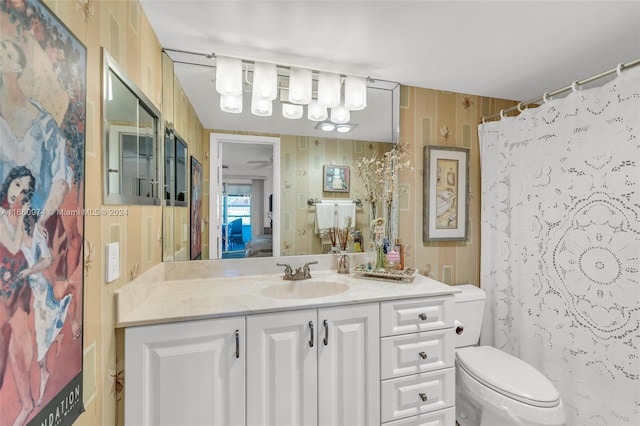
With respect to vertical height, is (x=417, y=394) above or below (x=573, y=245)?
below

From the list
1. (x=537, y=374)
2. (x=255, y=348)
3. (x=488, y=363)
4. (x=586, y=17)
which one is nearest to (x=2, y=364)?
(x=255, y=348)

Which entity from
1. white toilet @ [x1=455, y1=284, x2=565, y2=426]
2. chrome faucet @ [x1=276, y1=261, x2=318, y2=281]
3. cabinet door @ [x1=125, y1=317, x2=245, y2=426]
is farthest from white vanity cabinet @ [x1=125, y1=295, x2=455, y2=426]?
chrome faucet @ [x1=276, y1=261, x2=318, y2=281]

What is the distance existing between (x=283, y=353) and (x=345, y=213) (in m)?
0.95

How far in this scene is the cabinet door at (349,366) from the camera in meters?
1.24

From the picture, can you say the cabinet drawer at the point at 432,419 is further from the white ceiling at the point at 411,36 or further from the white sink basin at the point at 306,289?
the white ceiling at the point at 411,36

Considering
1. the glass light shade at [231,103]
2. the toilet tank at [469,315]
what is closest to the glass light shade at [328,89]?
the glass light shade at [231,103]

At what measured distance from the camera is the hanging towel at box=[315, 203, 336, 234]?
1.82m

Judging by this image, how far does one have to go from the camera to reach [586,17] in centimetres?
125

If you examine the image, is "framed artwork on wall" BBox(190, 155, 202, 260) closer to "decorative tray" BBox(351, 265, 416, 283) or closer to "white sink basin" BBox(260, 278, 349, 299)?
"white sink basin" BBox(260, 278, 349, 299)

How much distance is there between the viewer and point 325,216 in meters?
1.83

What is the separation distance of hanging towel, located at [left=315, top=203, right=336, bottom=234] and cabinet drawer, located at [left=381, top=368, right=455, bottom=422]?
0.91 meters

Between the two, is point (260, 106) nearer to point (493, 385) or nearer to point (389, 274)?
point (389, 274)

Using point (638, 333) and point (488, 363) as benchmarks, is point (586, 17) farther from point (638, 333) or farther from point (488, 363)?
point (488, 363)

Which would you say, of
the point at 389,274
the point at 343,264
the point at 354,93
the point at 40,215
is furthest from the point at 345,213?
the point at 40,215
